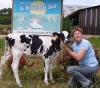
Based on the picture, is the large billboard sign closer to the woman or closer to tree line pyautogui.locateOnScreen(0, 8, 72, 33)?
the woman

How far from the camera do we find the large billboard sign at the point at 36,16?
8609mm

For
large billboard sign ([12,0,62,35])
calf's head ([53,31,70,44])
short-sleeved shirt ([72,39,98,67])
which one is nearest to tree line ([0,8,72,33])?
large billboard sign ([12,0,62,35])

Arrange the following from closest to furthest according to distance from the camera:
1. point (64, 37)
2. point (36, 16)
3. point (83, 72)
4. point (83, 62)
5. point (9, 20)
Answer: point (83, 72) < point (83, 62) < point (64, 37) < point (36, 16) < point (9, 20)

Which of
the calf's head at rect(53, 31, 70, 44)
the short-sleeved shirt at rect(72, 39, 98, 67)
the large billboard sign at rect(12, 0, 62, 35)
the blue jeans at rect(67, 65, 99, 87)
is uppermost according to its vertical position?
the large billboard sign at rect(12, 0, 62, 35)

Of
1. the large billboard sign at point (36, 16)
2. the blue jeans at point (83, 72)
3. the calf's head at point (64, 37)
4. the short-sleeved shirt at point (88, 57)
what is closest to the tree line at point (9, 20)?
the large billboard sign at point (36, 16)

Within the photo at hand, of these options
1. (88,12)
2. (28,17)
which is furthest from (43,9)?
(88,12)

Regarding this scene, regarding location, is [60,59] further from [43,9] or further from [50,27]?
[43,9]

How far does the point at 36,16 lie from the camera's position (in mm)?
8680

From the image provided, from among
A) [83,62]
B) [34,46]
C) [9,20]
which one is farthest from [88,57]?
[9,20]

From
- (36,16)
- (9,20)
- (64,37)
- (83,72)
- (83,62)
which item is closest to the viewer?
(83,72)

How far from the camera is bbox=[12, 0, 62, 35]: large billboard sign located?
8.61 metres

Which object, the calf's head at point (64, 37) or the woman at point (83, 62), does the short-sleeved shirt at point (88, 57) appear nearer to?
the woman at point (83, 62)

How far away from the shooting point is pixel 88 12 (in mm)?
30094

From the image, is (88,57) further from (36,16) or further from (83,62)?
(36,16)
